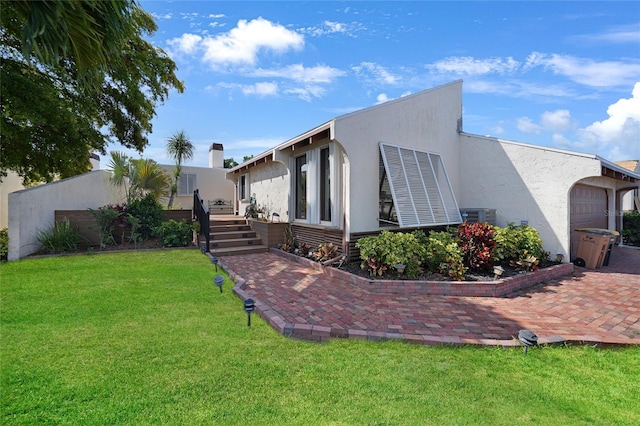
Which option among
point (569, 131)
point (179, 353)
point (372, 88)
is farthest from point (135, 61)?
point (569, 131)

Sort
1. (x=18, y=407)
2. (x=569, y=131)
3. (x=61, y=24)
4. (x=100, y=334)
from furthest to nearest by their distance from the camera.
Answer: (x=569, y=131) → (x=100, y=334) → (x=61, y=24) → (x=18, y=407)

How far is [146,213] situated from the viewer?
10828mm

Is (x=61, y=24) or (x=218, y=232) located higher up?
(x=61, y=24)

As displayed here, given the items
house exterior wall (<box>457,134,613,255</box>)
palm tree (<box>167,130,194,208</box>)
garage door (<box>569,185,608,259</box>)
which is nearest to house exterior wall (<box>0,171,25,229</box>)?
palm tree (<box>167,130,194,208</box>)

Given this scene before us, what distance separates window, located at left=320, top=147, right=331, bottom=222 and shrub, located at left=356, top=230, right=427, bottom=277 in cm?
204

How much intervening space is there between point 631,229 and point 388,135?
13095 millimetres

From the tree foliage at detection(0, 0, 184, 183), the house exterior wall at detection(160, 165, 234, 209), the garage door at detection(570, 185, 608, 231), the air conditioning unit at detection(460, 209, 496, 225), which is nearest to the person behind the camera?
the tree foliage at detection(0, 0, 184, 183)

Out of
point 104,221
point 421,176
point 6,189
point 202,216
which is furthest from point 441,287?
point 6,189

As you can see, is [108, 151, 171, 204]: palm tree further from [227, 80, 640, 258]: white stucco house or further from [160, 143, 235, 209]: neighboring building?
[227, 80, 640, 258]: white stucco house

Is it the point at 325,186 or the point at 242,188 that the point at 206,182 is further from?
the point at 325,186

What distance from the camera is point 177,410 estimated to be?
2.37 m

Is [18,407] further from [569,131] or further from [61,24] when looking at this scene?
[569,131]

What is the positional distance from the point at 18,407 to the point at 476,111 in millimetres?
13803

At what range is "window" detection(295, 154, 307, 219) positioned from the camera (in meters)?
9.72
